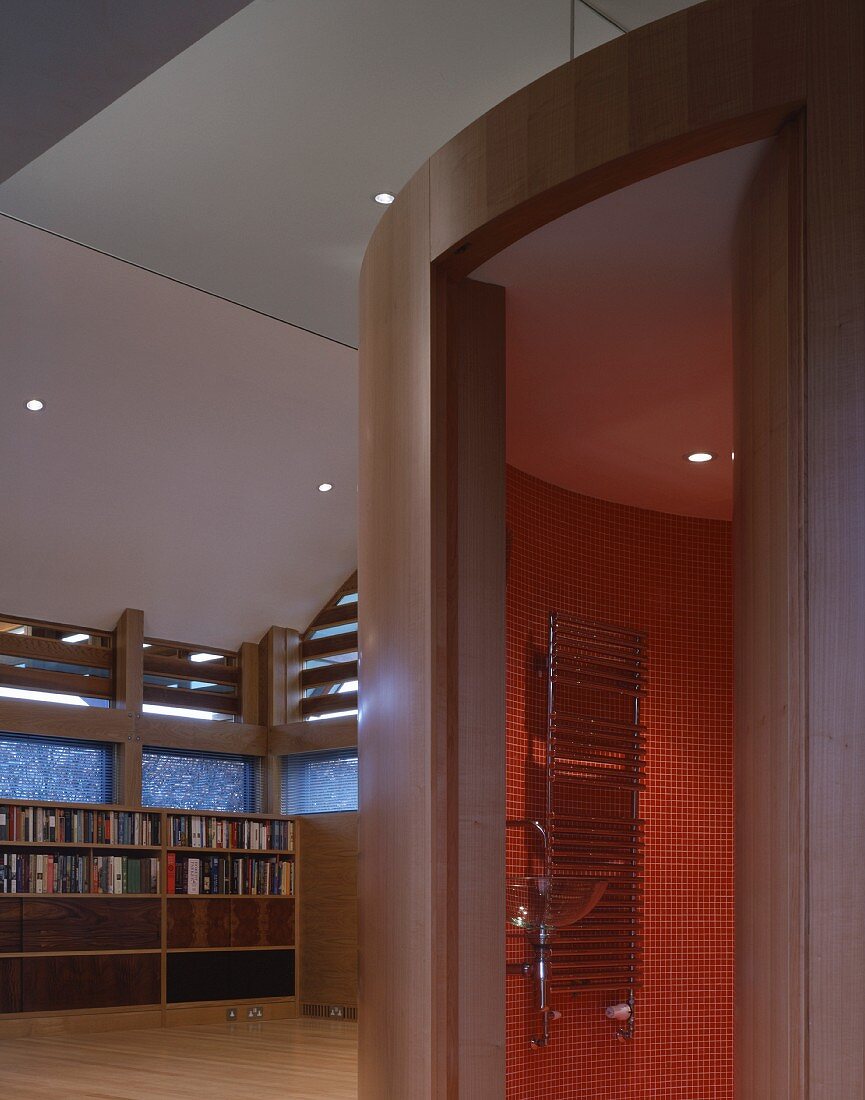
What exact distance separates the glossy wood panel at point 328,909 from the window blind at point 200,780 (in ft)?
2.27

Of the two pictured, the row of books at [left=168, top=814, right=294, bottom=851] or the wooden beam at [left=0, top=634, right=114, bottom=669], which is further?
the row of books at [left=168, top=814, right=294, bottom=851]

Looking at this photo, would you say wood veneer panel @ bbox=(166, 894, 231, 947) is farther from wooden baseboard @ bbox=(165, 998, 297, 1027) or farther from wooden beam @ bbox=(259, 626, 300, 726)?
wooden beam @ bbox=(259, 626, 300, 726)

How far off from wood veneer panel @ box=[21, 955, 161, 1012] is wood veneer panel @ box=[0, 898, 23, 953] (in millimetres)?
131

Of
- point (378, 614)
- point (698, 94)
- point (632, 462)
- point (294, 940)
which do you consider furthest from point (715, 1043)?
point (294, 940)

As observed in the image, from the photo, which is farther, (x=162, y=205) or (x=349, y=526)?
(x=349, y=526)

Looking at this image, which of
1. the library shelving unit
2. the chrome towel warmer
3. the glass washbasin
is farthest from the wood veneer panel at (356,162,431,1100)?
the library shelving unit

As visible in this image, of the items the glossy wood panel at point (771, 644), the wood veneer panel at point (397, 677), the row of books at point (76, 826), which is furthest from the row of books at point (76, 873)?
the glossy wood panel at point (771, 644)

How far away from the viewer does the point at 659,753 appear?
5.28 meters

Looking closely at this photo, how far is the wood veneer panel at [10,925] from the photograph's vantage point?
8.48 meters

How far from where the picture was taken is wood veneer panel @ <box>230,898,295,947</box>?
31.9ft

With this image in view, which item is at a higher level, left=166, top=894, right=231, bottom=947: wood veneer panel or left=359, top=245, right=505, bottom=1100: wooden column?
left=359, top=245, right=505, bottom=1100: wooden column

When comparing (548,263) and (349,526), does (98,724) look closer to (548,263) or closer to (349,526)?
(349,526)

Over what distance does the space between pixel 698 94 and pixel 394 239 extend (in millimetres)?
1029

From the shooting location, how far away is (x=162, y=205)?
5004 millimetres
